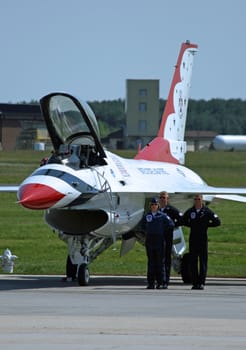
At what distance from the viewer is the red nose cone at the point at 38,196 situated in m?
20.3

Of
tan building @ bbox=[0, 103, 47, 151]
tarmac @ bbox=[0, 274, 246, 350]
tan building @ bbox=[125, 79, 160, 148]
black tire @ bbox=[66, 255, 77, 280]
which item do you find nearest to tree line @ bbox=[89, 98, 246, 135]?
tan building @ bbox=[0, 103, 47, 151]

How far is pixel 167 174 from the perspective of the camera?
2505cm

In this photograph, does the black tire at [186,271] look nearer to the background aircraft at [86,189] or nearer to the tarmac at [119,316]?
the background aircraft at [86,189]

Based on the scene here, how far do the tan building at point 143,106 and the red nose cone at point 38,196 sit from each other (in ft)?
274

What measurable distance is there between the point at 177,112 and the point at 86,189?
7.16 metres

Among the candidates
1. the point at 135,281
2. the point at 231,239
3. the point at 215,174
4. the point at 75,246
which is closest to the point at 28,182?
the point at 75,246

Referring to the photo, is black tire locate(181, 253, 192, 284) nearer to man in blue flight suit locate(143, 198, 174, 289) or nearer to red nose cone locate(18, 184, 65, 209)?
man in blue flight suit locate(143, 198, 174, 289)

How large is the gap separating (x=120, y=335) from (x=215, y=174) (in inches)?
2240

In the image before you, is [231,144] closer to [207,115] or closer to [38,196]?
[207,115]

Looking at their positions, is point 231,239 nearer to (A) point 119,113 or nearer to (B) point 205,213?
(B) point 205,213

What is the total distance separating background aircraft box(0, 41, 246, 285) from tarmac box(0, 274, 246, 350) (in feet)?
3.12

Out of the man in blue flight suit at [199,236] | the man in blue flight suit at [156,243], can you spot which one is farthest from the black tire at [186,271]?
the man in blue flight suit at [156,243]

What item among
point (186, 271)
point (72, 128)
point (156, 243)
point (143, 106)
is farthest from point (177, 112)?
point (143, 106)

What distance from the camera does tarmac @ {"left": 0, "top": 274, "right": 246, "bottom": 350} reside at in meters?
13.3
